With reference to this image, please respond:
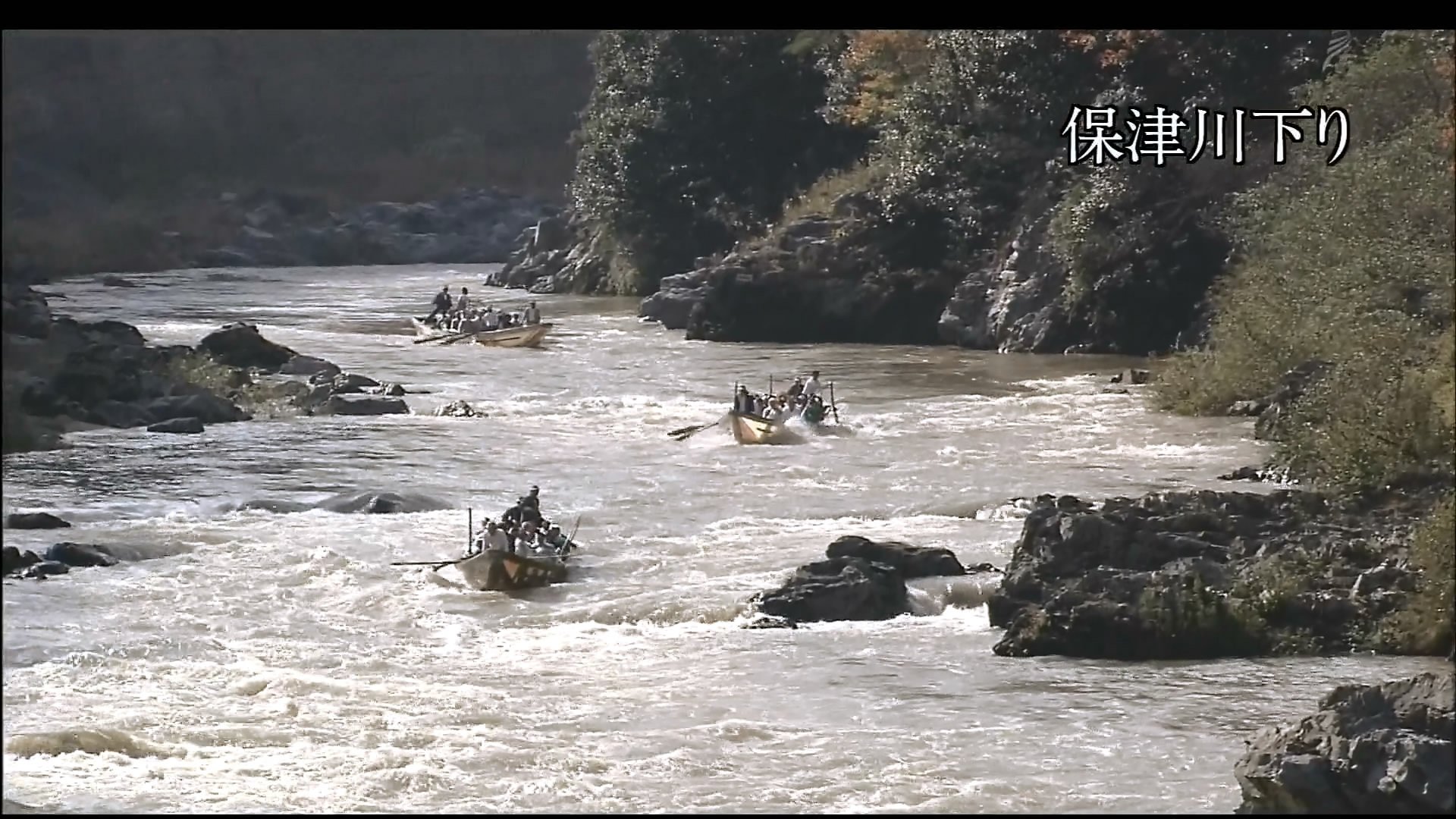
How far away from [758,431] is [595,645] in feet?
39.2

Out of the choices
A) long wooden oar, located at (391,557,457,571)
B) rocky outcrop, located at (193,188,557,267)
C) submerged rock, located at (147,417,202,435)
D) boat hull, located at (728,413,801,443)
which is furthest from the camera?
rocky outcrop, located at (193,188,557,267)

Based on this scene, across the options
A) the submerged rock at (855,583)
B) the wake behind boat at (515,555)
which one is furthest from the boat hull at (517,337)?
the submerged rock at (855,583)

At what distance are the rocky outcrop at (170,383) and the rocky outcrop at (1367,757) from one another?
2037 centimetres

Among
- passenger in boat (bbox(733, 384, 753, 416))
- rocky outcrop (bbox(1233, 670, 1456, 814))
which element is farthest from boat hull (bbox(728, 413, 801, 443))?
rocky outcrop (bbox(1233, 670, 1456, 814))

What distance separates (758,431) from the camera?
91.3 feet

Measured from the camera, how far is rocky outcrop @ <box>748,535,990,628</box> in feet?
54.6

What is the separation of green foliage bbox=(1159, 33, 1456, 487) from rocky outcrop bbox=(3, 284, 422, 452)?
44.5 ft

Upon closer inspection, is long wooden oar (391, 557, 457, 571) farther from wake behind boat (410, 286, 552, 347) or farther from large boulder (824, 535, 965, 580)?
wake behind boat (410, 286, 552, 347)

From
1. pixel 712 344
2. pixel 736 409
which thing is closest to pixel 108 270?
pixel 712 344

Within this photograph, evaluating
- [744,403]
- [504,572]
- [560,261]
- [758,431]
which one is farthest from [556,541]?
[560,261]

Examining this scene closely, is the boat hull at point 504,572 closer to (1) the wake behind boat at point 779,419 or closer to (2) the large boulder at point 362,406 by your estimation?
(1) the wake behind boat at point 779,419

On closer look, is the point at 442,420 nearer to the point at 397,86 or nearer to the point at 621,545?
the point at 621,545

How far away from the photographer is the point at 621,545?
67.2 feet

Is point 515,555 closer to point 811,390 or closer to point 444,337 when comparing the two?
point 811,390
